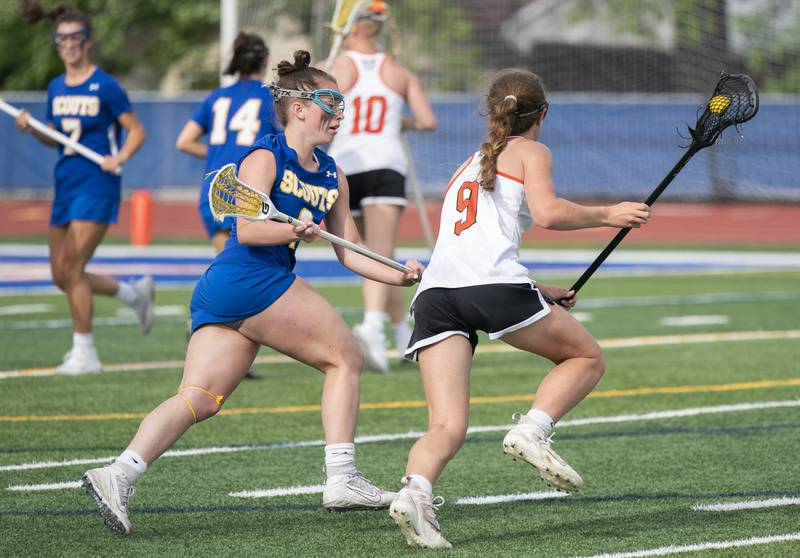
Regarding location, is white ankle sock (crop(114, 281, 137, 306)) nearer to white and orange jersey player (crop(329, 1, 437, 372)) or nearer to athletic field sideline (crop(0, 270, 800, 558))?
athletic field sideline (crop(0, 270, 800, 558))

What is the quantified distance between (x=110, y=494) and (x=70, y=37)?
5036mm

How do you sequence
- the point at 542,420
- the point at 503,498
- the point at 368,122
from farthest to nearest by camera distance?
the point at 368,122 → the point at 503,498 → the point at 542,420

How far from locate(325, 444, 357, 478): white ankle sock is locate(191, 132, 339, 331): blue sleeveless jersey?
60 centimetres

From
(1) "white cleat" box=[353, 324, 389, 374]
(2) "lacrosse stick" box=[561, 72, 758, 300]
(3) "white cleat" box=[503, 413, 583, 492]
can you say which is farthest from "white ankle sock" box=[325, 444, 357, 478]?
(1) "white cleat" box=[353, 324, 389, 374]

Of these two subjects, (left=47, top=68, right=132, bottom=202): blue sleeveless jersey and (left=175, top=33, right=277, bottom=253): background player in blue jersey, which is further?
(left=47, top=68, right=132, bottom=202): blue sleeveless jersey

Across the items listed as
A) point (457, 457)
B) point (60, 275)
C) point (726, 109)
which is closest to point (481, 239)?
point (726, 109)

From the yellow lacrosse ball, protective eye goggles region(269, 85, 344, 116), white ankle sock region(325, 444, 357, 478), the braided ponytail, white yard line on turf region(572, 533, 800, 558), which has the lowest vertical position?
white yard line on turf region(572, 533, 800, 558)

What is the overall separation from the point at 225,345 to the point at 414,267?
78 cm

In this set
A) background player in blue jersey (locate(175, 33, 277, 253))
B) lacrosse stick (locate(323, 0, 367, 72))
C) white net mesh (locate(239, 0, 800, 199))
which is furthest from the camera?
white net mesh (locate(239, 0, 800, 199))

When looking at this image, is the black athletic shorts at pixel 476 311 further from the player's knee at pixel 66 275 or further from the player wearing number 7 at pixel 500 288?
the player's knee at pixel 66 275

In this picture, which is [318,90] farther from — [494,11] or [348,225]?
[494,11]

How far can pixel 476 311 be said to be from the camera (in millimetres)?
5117

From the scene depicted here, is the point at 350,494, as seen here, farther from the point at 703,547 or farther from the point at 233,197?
the point at 703,547

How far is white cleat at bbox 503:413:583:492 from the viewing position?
5043mm
